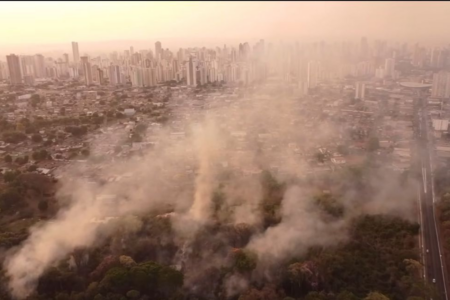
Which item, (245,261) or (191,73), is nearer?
(245,261)

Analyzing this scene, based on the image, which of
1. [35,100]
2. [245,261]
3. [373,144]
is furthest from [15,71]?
[245,261]

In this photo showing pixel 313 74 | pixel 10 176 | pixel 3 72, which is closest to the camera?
pixel 10 176

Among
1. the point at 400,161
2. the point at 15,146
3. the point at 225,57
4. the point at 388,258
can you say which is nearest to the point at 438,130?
the point at 400,161

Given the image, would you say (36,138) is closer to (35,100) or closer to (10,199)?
(10,199)

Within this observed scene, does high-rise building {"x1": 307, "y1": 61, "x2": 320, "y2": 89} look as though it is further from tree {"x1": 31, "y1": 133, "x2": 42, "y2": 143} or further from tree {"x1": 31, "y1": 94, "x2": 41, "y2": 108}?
tree {"x1": 31, "y1": 94, "x2": 41, "y2": 108}

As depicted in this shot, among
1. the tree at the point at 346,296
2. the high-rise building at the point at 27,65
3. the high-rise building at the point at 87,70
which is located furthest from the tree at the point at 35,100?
the tree at the point at 346,296

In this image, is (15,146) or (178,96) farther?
(178,96)

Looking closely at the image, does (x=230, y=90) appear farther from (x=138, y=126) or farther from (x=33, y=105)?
(x=33, y=105)
